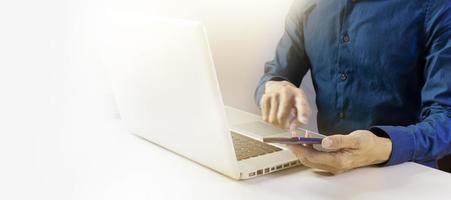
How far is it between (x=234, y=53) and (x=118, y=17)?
2.32 ft

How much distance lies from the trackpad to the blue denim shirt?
0.25ft

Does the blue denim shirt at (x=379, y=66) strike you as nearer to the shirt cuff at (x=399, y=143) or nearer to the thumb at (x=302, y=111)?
the shirt cuff at (x=399, y=143)

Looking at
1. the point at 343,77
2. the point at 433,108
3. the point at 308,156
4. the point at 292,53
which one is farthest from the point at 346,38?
the point at 308,156

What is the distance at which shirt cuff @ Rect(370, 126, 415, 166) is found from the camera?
98 centimetres

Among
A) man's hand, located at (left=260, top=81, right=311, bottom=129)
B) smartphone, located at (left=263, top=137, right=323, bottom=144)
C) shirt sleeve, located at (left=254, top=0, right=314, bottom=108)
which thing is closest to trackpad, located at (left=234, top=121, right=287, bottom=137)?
man's hand, located at (left=260, top=81, right=311, bottom=129)

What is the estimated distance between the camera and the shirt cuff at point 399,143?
38.5 inches

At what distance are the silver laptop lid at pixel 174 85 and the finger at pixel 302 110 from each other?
0.22 meters

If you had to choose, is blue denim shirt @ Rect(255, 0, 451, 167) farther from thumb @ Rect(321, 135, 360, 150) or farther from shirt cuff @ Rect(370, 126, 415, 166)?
thumb @ Rect(321, 135, 360, 150)

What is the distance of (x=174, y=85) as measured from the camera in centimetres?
91

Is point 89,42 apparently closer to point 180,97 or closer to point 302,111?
point 180,97

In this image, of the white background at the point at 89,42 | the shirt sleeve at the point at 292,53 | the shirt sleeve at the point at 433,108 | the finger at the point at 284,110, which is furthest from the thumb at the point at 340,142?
the shirt sleeve at the point at 292,53

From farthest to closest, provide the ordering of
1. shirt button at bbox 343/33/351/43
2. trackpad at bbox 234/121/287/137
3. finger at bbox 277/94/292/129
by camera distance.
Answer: shirt button at bbox 343/33/351/43 → trackpad at bbox 234/121/287/137 → finger at bbox 277/94/292/129

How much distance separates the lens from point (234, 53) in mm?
1639

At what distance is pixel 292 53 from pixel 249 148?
1.72 ft
